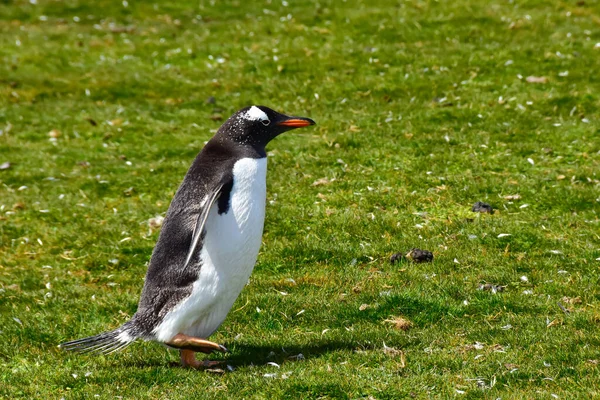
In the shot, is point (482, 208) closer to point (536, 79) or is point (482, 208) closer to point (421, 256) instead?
point (421, 256)

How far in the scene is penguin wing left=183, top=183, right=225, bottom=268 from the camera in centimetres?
812

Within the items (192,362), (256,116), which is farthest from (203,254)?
(256,116)

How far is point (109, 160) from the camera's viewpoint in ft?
56.7

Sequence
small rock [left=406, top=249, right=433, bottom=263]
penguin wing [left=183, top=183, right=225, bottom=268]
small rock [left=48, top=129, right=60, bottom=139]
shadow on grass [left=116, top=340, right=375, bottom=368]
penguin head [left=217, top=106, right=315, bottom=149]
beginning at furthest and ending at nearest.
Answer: small rock [left=48, top=129, right=60, bottom=139]
small rock [left=406, top=249, right=433, bottom=263]
penguin head [left=217, top=106, right=315, bottom=149]
shadow on grass [left=116, top=340, right=375, bottom=368]
penguin wing [left=183, top=183, right=225, bottom=268]

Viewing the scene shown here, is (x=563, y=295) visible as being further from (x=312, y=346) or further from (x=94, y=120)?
(x=94, y=120)

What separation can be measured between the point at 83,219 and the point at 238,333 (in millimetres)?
5761

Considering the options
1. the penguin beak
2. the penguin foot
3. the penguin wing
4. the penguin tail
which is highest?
the penguin beak

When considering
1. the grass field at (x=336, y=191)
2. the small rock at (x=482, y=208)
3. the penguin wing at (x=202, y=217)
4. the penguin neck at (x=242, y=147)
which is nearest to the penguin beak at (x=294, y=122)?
the penguin neck at (x=242, y=147)

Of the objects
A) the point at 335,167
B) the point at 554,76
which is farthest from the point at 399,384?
the point at 554,76

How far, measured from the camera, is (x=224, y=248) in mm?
8422

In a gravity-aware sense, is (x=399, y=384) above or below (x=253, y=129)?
below

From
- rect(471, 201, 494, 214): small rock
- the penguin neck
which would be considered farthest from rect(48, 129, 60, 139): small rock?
the penguin neck

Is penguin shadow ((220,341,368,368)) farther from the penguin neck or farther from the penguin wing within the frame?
the penguin neck

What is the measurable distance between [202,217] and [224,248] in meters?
0.46
